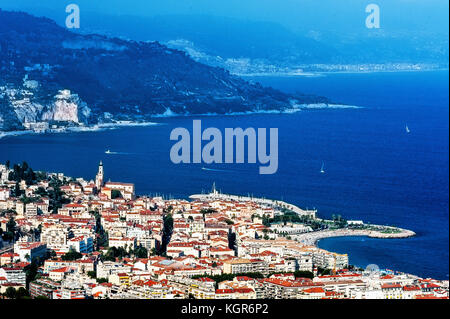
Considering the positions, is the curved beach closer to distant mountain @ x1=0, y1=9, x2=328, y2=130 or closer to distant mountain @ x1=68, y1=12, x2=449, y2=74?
distant mountain @ x1=0, y1=9, x2=328, y2=130

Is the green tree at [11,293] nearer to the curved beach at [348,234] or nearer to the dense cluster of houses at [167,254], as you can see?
the dense cluster of houses at [167,254]

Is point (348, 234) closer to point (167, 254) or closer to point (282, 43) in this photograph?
point (167, 254)

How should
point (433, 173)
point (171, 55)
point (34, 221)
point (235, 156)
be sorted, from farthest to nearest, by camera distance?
point (171, 55)
point (235, 156)
point (433, 173)
point (34, 221)

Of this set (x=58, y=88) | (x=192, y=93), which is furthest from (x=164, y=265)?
(x=192, y=93)

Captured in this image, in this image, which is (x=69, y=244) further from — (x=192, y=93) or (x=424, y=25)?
(x=424, y=25)

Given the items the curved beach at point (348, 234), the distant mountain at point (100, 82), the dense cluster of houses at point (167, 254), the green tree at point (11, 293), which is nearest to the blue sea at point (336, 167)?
the curved beach at point (348, 234)
